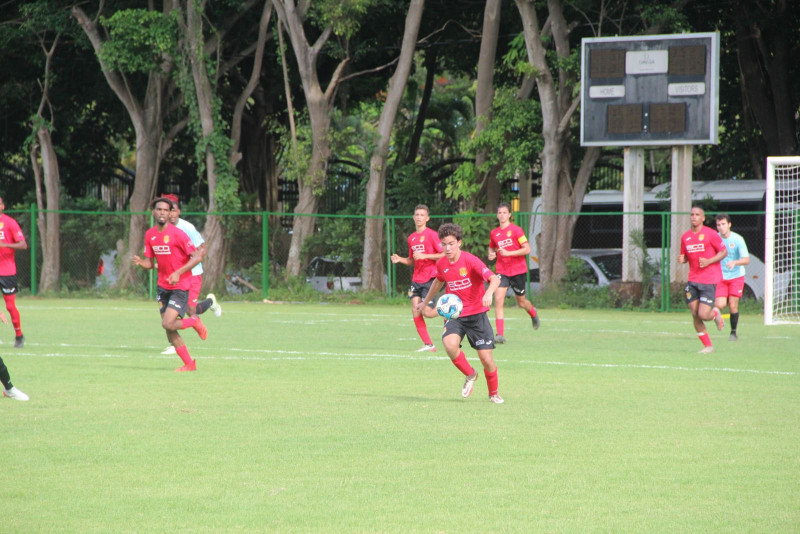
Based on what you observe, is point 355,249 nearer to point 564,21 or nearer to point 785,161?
point 564,21

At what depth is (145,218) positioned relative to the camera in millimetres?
31984

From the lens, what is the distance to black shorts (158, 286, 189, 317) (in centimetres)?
1310

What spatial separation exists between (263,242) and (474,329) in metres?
20.2

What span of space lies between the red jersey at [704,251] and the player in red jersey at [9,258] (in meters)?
9.12

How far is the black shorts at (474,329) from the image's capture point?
1033 centimetres

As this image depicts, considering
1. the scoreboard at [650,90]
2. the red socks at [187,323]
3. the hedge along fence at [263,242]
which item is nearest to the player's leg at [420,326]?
the red socks at [187,323]

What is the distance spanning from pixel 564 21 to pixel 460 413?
2044cm

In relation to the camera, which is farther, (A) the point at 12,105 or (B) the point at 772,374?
(A) the point at 12,105

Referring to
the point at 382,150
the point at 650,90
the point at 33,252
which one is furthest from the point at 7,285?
the point at 33,252

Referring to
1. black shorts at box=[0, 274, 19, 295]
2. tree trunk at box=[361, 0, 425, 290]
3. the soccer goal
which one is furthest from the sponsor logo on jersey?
tree trunk at box=[361, 0, 425, 290]

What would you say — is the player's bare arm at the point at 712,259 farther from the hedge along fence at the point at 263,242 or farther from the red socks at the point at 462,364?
the hedge along fence at the point at 263,242

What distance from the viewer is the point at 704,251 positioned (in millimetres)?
15391

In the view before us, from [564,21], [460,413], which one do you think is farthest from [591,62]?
[460,413]

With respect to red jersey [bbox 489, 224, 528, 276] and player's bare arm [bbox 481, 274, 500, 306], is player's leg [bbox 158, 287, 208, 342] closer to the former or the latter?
player's bare arm [bbox 481, 274, 500, 306]
